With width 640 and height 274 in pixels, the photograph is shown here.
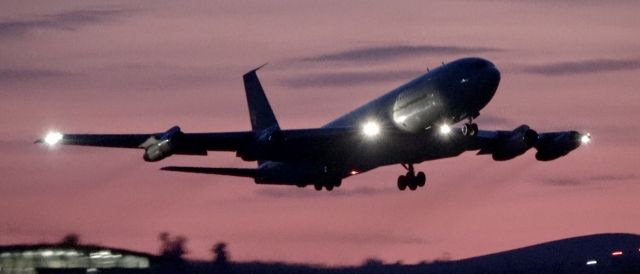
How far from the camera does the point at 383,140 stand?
85812 millimetres

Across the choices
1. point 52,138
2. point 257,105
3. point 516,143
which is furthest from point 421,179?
point 52,138

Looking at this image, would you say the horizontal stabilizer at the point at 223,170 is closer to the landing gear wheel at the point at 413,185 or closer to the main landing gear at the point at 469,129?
the landing gear wheel at the point at 413,185

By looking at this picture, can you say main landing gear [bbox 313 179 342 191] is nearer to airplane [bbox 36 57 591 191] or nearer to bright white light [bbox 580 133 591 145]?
airplane [bbox 36 57 591 191]

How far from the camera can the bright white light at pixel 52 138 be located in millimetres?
80156

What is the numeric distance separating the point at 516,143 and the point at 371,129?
1376 centimetres

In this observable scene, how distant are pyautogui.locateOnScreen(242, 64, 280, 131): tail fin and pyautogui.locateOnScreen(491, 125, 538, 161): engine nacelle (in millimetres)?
19372

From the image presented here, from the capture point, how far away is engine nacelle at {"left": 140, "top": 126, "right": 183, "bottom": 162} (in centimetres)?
8181

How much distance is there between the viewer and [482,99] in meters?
81.6

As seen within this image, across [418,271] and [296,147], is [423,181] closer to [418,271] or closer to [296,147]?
[296,147]

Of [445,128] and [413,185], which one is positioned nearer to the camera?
[445,128]

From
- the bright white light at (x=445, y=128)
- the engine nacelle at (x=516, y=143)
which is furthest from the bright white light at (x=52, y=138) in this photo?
the engine nacelle at (x=516, y=143)

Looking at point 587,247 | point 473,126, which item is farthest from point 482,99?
point 587,247

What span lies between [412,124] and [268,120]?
82.8 ft

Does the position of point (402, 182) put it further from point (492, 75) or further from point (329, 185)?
point (492, 75)
